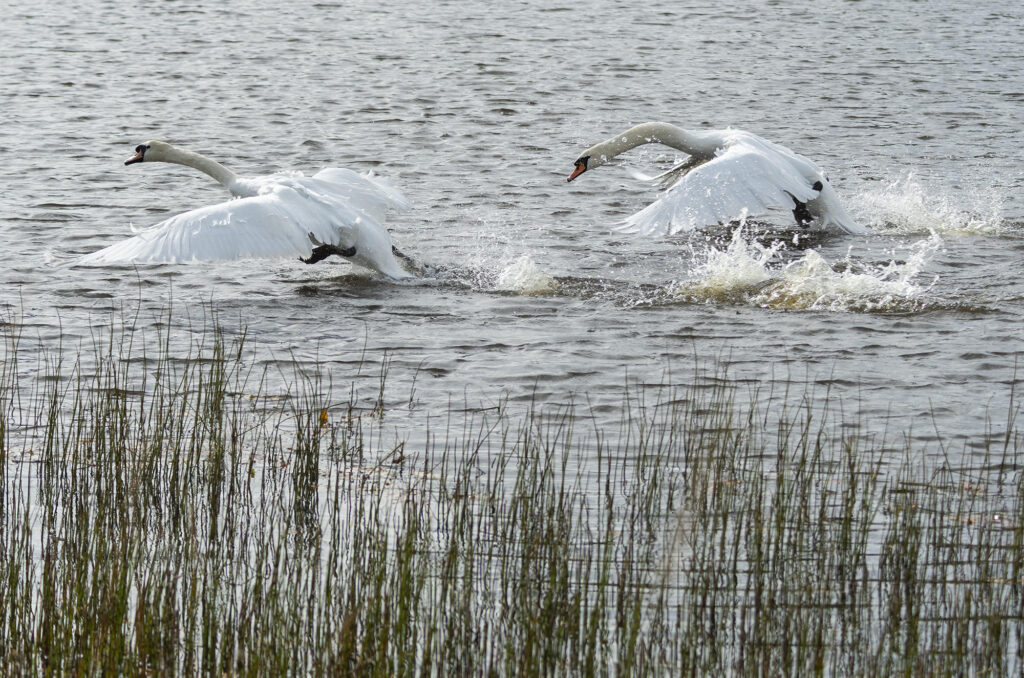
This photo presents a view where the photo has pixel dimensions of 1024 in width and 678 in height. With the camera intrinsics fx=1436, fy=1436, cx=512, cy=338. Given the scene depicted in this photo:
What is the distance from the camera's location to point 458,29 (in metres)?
27.2

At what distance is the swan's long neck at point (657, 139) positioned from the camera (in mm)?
13359

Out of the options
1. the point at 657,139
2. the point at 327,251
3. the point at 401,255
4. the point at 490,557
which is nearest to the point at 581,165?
the point at 657,139

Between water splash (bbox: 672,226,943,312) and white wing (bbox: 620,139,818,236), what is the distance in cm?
30

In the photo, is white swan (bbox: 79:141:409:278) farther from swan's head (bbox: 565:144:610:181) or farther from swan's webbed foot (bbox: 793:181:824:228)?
swan's webbed foot (bbox: 793:181:824:228)

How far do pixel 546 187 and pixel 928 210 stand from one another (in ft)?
13.3

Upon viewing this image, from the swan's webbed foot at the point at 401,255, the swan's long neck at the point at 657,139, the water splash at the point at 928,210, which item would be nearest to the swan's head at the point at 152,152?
the swan's webbed foot at the point at 401,255

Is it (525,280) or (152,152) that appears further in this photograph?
(152,152)

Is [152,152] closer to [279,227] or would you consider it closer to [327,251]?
[327,251]

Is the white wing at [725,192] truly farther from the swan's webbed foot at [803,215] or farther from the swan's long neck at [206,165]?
the swan's long neck at [206,165]

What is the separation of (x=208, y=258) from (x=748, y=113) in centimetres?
1132

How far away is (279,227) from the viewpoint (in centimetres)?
1105

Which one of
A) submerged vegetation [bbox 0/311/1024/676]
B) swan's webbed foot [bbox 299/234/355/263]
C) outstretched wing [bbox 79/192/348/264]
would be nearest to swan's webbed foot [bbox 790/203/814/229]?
swan's webbed foot [bbox 299/234/355/263]

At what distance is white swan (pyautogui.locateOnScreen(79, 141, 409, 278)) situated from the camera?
10.4m

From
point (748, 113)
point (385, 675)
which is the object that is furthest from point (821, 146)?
point (385, 675)
